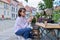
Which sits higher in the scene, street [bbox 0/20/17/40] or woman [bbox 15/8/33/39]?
woman [bbox 15/8/33/39]

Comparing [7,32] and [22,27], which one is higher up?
[22,27]

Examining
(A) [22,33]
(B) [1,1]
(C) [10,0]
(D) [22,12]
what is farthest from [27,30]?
(B) [1,1]

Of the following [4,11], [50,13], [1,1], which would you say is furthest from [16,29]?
[4,11]

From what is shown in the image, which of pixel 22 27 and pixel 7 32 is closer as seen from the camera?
pixel 22 27

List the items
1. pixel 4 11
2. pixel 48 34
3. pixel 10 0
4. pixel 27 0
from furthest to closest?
pixel 4 11, pixel 10 0, pixel 27 0, pixel 48 34

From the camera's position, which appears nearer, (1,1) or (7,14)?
(1,1)

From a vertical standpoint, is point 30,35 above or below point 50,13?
below

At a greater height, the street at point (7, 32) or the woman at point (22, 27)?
the woman at point (22, 27)

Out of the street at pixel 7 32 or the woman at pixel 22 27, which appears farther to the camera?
the street at pixel 7 32

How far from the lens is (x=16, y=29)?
2.93 m

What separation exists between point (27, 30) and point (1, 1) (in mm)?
5342

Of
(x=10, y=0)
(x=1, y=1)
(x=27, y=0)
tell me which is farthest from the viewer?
(x=1, y=1)

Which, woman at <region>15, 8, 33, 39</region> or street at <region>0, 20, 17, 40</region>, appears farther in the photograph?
street at <region>0, 20, 17, 40</region>

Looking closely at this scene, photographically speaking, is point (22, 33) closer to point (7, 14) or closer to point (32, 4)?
point (32, 4)
